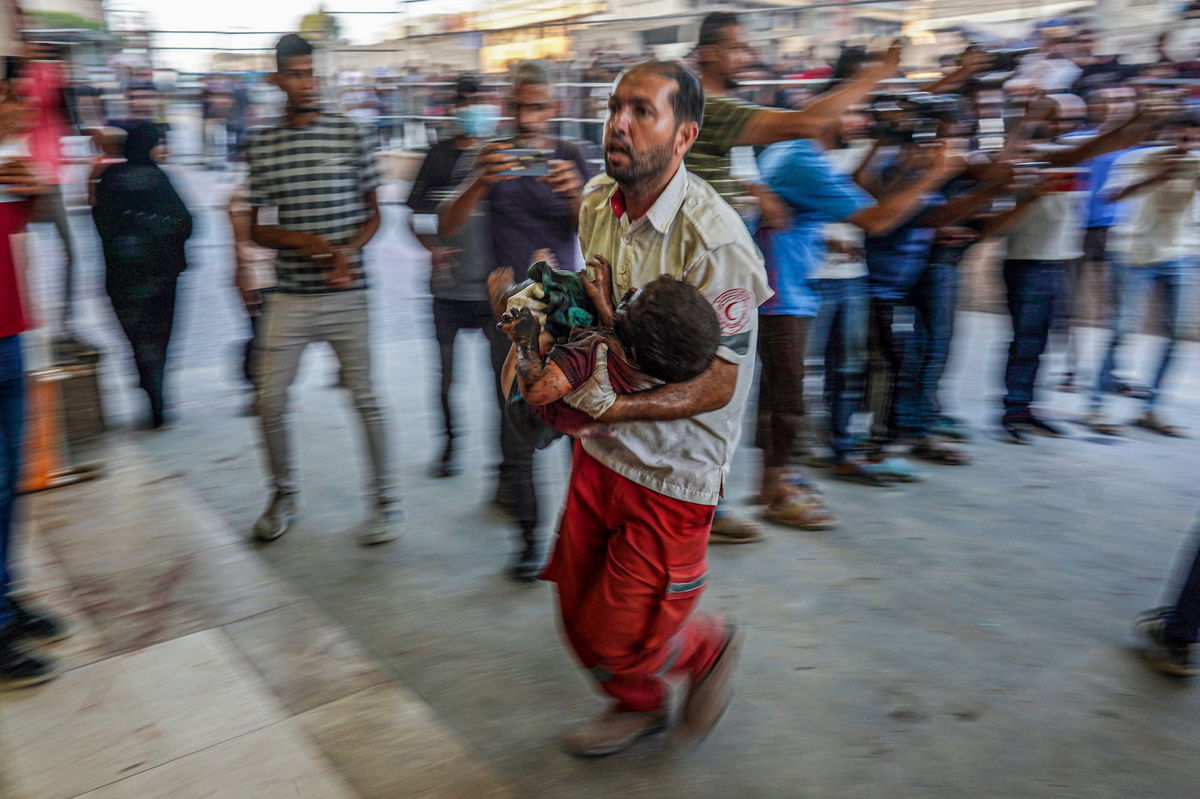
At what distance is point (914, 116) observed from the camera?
421cm

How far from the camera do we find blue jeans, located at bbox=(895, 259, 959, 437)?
182 inches

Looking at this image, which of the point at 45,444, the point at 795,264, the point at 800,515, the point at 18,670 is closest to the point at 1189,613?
the point at 800,515

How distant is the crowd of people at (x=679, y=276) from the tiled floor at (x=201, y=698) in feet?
0.85

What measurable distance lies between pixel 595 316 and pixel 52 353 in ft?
12.9

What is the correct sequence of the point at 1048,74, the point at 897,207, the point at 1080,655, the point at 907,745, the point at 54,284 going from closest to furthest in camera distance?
the point at 907,745, the point at 1080,655, the point at 897,207, the point at 1048,74, the point at 54,284

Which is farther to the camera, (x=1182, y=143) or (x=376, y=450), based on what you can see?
(x=1182, y=143)

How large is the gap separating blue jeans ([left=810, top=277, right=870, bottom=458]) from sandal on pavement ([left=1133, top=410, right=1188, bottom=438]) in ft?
6.10

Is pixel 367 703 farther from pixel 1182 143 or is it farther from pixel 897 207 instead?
pixel 1182 143

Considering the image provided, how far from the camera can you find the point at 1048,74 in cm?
655

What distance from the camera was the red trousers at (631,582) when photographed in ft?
7.20

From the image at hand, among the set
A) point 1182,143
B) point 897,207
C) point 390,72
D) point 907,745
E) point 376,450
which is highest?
point 390,72

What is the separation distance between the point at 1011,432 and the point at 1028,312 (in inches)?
27.4

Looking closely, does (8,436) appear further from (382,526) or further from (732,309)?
(732,309)

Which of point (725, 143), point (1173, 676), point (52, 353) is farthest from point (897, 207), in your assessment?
point (52, 353)
